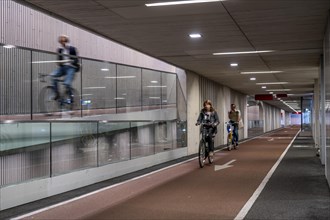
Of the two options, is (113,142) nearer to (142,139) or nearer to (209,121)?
(142,139)

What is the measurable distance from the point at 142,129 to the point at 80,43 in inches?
277

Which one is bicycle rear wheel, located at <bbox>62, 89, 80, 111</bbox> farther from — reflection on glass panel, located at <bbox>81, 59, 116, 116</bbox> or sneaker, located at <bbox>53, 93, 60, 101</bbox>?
reflection on glass panel, located at <bbox>81, 59, 116, 116</bbox>

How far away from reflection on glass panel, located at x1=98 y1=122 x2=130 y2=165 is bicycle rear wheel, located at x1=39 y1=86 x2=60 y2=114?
6.26 feet

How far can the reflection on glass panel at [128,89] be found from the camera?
1675 centimetres

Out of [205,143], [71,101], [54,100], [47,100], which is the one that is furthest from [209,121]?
[47,100]

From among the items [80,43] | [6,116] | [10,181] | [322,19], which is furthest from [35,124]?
[80,43]

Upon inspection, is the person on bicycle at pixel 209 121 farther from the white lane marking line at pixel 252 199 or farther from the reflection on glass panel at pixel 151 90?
the reflection on glass panel at pixel 151 90

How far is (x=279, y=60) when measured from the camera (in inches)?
554

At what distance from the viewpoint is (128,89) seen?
17.3 m

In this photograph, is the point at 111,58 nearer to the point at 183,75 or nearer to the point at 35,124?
the point at 183,75

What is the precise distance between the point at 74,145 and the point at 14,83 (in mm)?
1999

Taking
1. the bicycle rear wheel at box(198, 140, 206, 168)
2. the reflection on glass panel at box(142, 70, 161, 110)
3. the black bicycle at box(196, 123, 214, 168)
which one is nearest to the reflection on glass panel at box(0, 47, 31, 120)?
the bicycle rear wheel at box(198, 140, 206, 168)

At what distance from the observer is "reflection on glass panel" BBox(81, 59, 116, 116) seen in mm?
14961

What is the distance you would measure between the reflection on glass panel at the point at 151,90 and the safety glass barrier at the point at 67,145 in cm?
402
